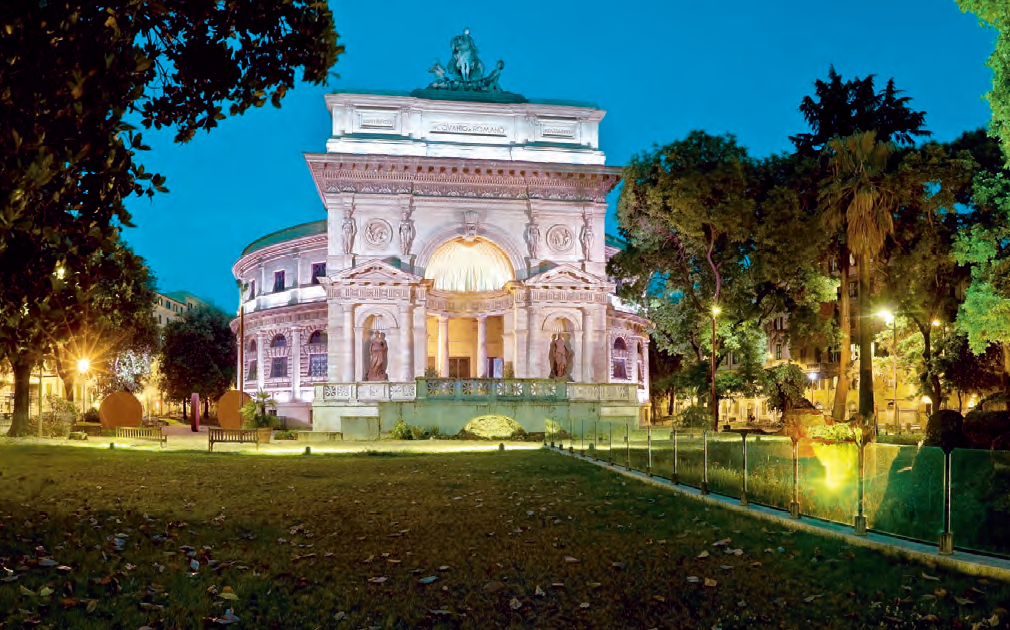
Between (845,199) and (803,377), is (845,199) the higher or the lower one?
the higher one

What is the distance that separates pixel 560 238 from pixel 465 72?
12.3 metres

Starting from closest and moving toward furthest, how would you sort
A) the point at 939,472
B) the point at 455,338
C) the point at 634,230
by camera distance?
the point at 939,472, the point at 634,230, the point at 455,338

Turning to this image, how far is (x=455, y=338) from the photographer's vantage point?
2170 inches

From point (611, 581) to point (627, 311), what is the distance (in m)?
60.2

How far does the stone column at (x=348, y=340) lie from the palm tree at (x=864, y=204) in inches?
946

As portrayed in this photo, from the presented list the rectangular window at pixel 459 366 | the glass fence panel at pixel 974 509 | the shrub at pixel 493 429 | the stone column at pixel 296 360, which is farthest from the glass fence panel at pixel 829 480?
the stone column at pixel 296 360

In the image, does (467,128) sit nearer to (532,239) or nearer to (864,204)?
(532,239)

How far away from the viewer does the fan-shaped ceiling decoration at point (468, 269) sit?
53406 mm

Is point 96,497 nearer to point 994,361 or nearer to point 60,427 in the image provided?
point 60,427

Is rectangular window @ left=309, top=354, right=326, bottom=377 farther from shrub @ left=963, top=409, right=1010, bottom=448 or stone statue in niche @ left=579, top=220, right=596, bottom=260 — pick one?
shrub @ left=963, top=409, right=1010, bottom=448

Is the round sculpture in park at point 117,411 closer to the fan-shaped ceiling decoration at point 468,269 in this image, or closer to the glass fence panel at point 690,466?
the fan-shaped ceiling decoration at point 468,269

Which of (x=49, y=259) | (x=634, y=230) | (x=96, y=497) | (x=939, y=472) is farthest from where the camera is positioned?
(x=634, y=230)

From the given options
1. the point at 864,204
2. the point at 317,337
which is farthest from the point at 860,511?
the point at 317,337

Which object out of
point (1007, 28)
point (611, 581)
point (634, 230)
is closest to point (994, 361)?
point (634, 230)
